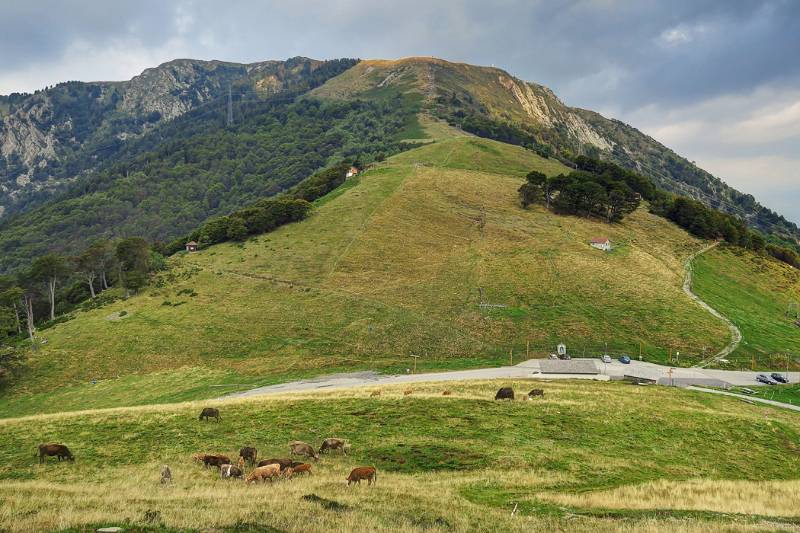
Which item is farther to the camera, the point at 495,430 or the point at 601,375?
the point at 601,375

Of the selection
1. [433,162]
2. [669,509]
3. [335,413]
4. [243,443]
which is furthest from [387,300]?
[433,162]

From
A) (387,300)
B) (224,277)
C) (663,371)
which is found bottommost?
(663,371)

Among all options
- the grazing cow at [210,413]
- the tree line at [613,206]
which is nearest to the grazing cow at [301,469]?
the grazing cow at [210,413]

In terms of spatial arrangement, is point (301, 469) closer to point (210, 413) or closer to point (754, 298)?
point (210, 413)

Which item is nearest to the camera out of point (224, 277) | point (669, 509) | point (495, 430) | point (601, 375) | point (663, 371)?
point (669, 509)

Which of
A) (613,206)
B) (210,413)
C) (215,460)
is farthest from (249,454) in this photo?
(613,206)

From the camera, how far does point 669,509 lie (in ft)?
54.5

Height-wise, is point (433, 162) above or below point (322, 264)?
above

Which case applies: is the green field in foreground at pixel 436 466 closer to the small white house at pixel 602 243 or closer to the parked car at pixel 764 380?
the parked car at pixel 764 380

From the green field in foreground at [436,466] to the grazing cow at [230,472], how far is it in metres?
0.70

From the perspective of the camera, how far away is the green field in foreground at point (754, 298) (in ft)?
221

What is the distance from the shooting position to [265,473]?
19984mm

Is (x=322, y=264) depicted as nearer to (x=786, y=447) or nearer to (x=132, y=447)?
(x=132, y=447)

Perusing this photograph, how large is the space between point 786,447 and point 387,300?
194 ft
